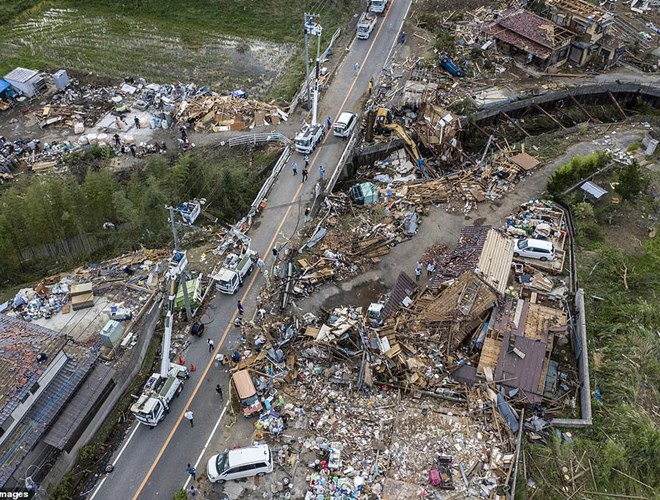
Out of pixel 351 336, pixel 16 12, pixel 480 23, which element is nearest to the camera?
pixel 351 336

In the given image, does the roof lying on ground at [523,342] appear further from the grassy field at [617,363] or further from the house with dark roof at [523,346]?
the grassy field at [617,363]

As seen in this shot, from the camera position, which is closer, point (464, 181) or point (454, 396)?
point (454, 396)

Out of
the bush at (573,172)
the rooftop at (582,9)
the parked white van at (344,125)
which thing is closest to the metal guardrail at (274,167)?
the parked white van at (344,125)

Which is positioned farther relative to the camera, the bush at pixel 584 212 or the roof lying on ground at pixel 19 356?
the bush at pixel 584 212

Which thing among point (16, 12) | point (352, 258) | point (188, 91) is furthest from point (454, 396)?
point (16, 12)

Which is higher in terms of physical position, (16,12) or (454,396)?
(16,12)

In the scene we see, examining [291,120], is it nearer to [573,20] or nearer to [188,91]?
[188,91]

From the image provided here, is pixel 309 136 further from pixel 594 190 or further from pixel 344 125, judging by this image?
pixel 594 190
